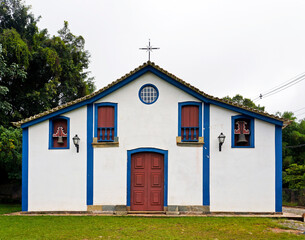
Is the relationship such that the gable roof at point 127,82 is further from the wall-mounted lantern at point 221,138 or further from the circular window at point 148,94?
the wall-mounted lantern at point 221,138

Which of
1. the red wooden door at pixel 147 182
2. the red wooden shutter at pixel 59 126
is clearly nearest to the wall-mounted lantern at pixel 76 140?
the red wooden shutter at pixel 59 126

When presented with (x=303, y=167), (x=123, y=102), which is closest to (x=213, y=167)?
(x=123, y=102)

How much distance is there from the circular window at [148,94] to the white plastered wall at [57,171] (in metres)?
2.28

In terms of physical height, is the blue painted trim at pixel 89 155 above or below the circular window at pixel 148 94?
below

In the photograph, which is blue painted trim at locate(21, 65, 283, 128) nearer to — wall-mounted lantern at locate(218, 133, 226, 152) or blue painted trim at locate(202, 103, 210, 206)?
blue painted trim at locate(202, 103, 210, 206)

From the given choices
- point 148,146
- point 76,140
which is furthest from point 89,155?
point 148,146

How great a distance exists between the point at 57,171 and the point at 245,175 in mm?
7054

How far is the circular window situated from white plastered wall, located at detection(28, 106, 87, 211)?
2.28 meters

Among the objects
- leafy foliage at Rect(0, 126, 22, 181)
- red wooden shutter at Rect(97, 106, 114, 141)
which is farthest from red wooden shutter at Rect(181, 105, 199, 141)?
leafy foliage at Rect(0, 126, 22, 181)

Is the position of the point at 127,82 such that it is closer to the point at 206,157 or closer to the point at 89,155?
the point at 89,155

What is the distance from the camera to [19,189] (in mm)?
15617

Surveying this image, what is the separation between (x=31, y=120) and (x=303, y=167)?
58.0 ft

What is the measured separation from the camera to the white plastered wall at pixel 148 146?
1077cm

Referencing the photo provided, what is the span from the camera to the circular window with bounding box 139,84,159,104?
1116 cm
